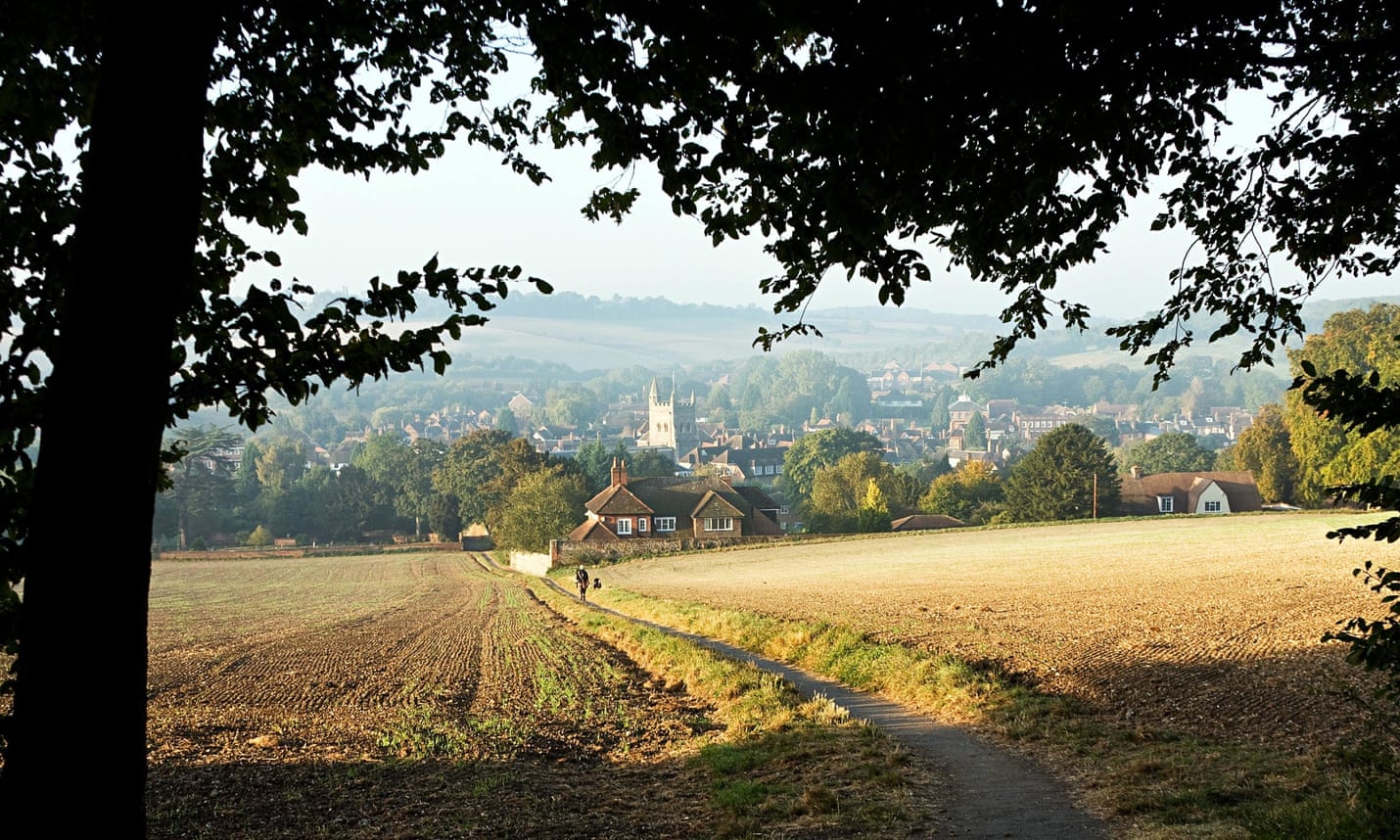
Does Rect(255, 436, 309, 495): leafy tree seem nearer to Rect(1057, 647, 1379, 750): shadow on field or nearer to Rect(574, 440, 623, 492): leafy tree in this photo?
Rect(574, 440, 623, 492): leafy tree

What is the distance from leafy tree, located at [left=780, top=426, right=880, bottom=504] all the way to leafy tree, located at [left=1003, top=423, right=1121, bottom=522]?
58.5m

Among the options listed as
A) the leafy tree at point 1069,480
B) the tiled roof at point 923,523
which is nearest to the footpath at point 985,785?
the leafy tree at point 1069,480

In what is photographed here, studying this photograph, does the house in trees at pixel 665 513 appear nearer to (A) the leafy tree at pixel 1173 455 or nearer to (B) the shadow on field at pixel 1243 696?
(A) the leafy tree at pixel 1173 455

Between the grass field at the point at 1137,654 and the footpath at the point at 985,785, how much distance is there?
0.40 metres

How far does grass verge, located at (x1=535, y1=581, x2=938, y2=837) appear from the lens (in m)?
10.1

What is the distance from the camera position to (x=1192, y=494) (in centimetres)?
9525

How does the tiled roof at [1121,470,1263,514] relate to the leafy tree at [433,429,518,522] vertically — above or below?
below

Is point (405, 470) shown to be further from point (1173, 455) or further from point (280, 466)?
point (1173, 455)

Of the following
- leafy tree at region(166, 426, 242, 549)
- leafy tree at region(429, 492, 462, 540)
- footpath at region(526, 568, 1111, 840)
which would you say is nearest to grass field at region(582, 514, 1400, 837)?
footpath at region(526, 568, 1111, 840)

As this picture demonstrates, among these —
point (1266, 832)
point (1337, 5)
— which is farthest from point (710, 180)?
point (1266, 832)

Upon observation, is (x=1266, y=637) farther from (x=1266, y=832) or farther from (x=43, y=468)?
(x=43, y=468)

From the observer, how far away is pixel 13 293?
6.04 m

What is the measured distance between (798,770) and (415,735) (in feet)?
22.3

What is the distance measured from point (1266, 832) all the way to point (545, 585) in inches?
2065
